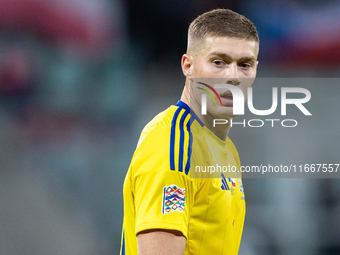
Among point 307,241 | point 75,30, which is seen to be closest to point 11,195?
point 75,30

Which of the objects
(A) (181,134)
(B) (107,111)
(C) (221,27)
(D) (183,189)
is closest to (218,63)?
(C) (221,27)

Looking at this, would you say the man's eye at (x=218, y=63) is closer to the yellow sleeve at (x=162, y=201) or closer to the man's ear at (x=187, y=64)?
the man's ear at (x=187, y=64)

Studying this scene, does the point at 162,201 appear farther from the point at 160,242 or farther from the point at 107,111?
the point at 107,111

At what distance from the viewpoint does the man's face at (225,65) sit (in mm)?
1403

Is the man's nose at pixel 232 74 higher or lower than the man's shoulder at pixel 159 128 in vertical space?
higher

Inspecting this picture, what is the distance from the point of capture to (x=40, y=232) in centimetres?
397

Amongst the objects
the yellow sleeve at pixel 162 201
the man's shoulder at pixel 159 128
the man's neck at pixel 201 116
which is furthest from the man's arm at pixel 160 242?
the man's neck at pixel 201 116

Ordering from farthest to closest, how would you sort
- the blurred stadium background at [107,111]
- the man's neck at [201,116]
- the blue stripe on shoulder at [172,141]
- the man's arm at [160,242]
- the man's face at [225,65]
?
1. the blurred stadium background at [107,111]
2. the man's neck at [201,116]
3. the man's face at [225,65]
4. the blue stripe on shoulder at [172,141]
5. the man's arm at [160,242]

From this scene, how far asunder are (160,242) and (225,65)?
28.6 inches

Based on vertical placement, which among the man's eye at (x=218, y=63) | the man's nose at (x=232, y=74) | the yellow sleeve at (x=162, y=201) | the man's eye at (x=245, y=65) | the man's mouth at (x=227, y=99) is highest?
the man's eye at (x=218, y=63)

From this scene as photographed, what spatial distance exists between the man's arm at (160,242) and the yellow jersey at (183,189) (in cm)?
2

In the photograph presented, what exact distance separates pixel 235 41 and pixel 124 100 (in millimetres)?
3160

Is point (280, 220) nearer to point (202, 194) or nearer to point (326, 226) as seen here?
point (326, 226)

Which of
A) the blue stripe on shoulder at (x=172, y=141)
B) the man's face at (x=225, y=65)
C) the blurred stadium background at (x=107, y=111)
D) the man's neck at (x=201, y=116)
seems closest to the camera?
the blue stripe on shoulder at (x=172, y=141)
